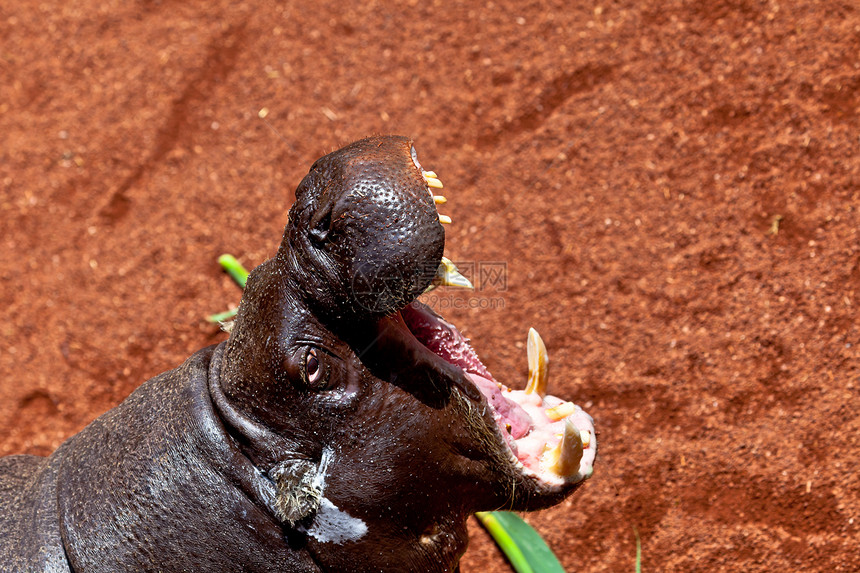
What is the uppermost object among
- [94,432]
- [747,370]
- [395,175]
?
[395,175]

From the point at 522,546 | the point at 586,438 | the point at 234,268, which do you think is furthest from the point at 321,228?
the point at 234,268

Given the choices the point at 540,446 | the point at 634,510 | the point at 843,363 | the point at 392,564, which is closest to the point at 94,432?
the point at 392,564

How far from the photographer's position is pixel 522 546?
124 inches

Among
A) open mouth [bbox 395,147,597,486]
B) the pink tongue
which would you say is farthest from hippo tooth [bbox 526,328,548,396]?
the pink tongue

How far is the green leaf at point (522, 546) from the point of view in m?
3.09

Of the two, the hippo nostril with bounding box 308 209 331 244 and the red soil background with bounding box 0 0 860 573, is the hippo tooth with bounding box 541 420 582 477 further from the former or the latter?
the red soil background with bounding box 0 0 860 573

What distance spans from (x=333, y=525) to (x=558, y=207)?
99.2 inches

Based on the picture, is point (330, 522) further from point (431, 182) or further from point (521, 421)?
point (431, 182)

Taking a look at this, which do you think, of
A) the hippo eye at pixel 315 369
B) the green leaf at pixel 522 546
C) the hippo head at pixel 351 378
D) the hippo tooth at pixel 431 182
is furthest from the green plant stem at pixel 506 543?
the hippo tooth at pixel 431 182

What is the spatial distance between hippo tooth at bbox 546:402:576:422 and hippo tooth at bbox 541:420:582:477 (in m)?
0.14

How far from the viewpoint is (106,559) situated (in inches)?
75.5

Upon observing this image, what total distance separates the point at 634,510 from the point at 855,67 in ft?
7.96

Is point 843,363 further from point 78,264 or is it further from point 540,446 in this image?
point 78,264

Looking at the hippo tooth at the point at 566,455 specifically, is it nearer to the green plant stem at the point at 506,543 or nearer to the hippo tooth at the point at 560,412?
the hippo tooth at the point at 560,412
